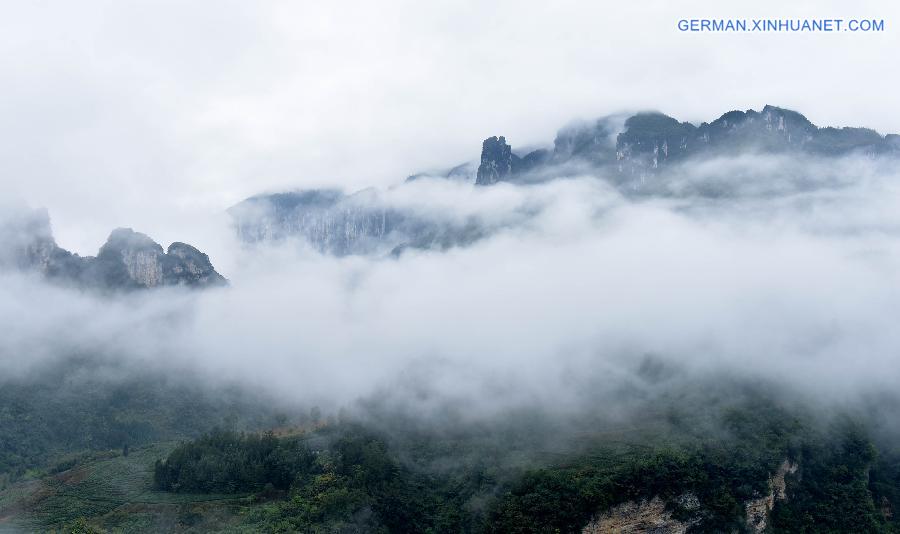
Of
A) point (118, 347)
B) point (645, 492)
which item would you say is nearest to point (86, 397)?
point (118, 347)

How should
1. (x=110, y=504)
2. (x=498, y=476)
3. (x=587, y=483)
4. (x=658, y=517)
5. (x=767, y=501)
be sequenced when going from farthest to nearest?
(x=110, y=504)
(x=498, y=476)
(x=767, y=501)
(x=587, y=483)
(x=658, y=517)

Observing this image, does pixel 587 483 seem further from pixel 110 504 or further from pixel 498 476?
pixel 110 504

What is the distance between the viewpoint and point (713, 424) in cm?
10575

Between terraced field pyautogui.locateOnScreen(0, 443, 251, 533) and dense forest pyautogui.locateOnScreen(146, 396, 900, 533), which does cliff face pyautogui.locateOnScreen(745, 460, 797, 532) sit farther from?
terraced field pyautogui.locateOnScreen(0, 443, 251, 533)

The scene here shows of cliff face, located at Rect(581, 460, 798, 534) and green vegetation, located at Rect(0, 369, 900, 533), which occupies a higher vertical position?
green vegetation, located at Rect(0, 369, 900, 533)

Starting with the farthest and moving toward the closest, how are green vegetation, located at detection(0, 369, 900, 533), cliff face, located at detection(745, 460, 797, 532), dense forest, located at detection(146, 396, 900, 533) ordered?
cliff face, located at detection(745, 460, 797, 532) < green vegetation, located at detection(0, 369, 900, 533) < dense forest, located at detection(146, 396, 900, 533)

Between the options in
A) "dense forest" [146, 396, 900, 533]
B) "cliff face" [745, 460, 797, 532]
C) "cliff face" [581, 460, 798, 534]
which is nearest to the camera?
"cliff face" [581, 460, 798, 534]

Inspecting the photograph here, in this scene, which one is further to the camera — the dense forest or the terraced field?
the terraced field

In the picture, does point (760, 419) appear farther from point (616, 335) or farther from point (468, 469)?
point (616, 335)

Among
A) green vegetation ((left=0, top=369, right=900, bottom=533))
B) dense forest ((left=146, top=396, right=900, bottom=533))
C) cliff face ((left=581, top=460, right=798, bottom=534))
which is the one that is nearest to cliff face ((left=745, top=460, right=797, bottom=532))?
cliff face ((left=581, top=460, right=798, bottom=534))

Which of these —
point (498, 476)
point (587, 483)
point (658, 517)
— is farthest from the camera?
point (498, 476)

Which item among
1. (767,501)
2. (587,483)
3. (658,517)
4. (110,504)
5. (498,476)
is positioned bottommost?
(767,501)

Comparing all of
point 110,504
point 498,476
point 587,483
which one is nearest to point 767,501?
point 587,483

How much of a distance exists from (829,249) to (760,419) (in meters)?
101
